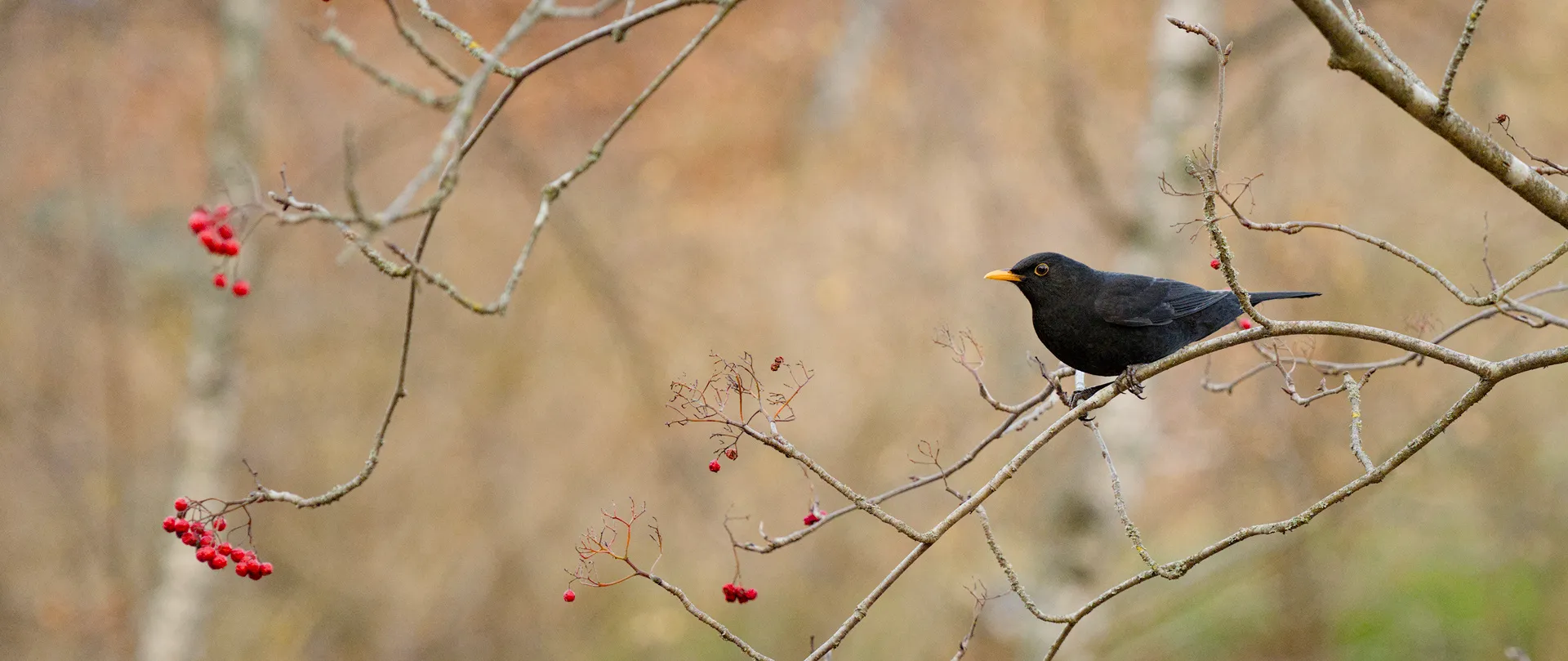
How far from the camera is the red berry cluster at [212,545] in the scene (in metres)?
2.94

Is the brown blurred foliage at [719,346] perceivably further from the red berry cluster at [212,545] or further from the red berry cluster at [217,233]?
the red berry cluster at [217,233]

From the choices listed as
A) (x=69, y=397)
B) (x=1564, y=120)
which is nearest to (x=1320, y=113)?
(x=1564, y=120)

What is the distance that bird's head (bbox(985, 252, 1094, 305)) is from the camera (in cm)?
448

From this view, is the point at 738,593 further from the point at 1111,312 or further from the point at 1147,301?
the point at 1147,301

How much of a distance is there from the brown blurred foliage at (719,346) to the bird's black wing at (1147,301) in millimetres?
2915

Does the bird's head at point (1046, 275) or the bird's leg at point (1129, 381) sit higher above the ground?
the bird's head at point (1046, 275)

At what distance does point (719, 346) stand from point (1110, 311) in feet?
21.8

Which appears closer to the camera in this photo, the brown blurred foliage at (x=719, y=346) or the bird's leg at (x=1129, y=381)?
the bird's leg at (x=1129, y=381)

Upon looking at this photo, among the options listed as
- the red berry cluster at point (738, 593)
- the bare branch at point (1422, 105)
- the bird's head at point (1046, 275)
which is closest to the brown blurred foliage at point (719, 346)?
the bird's head at point (1046, 275)

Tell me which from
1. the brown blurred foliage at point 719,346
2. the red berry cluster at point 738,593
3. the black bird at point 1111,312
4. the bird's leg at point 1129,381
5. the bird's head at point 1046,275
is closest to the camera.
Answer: the red berry cluster at point 738,593

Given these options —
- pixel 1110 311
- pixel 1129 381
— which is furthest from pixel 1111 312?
pixel 1129 381

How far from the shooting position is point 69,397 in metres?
9.21

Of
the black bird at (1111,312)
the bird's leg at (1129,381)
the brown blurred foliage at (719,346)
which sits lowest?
the bird's leg at (1129,381)

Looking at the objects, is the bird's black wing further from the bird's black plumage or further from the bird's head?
the bird's head
